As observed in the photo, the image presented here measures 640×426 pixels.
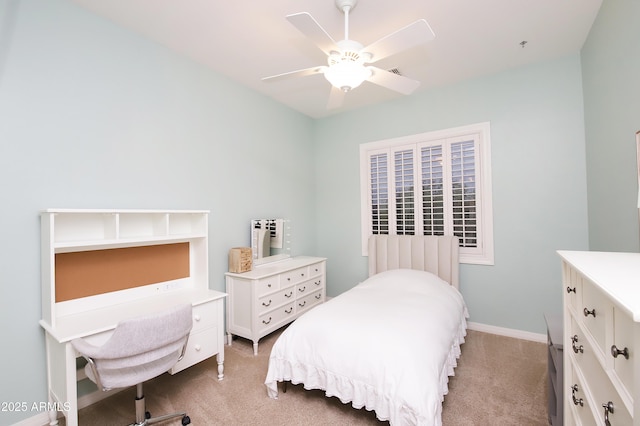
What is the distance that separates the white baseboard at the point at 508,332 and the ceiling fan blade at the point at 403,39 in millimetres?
3043

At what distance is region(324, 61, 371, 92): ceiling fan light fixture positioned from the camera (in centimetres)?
189

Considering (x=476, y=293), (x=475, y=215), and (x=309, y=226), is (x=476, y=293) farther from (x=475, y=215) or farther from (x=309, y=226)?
(x=309, y=226)

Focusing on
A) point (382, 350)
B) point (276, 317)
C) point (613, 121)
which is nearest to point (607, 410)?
point (382, 350)

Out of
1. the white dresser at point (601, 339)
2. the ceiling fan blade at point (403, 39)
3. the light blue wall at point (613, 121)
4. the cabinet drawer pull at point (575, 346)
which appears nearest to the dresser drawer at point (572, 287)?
the white dresser at point (601, 339)

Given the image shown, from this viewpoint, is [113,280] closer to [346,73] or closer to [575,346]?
[346,73]

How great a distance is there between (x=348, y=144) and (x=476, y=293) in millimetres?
2543

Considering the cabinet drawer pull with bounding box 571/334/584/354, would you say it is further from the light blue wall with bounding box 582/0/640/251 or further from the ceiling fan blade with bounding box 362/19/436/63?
the ceiling fan blade with bounding box 362/19/436/63

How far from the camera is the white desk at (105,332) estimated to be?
1677 millimetres

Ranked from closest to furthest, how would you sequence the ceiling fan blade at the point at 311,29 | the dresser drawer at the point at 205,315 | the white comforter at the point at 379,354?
1. the ceiling fan blade at the point at 311,29
2. the white comforter at the point at 379,354
3. the dresser drawer at the point at 205,315

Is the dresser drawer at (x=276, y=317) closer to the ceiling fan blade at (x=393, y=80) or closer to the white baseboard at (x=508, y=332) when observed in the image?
the white baseboard at (x=508, y=332)

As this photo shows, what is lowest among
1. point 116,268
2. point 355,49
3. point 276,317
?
point 276,317

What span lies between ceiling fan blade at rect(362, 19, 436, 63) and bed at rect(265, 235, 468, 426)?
1.80 meters

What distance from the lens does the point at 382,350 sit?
1777 millimetres

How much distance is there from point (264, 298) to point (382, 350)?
1536mm
